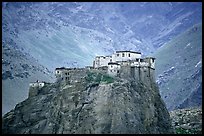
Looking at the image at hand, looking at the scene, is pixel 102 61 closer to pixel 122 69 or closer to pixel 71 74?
pixel 122 69

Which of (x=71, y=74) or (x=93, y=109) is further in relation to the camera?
(x=71, y=74)

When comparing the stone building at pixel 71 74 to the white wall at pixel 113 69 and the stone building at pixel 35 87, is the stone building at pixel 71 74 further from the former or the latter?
the white wall at pixel 113 69

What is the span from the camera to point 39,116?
548 ft

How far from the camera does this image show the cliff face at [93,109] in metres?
153

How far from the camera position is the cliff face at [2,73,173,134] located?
15325 cm

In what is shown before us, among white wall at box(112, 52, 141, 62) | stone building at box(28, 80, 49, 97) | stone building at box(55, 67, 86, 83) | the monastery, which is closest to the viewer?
the monastery

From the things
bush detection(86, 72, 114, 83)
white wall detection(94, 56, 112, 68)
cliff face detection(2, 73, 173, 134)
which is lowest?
cliff face detection(2, 73, 173, 134)

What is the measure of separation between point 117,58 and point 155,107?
67.3 ft

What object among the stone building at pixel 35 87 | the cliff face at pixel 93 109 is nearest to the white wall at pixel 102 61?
the cliff face at pixel 93 109

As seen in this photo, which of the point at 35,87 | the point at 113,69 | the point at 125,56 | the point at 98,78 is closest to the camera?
the point at 98,78

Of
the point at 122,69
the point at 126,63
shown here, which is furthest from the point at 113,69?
the point at 126,63

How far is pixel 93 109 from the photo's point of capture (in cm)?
15525

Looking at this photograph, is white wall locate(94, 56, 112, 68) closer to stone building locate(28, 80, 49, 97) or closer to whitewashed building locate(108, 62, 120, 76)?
whitewashed building locate(108, 62, 120, 76)

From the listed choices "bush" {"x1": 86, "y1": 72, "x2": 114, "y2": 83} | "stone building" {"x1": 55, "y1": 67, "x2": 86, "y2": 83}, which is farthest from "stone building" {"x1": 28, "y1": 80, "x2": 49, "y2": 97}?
"bush" {"x1": 86, "y1": 72, "x2": 114, "y2": 83}
